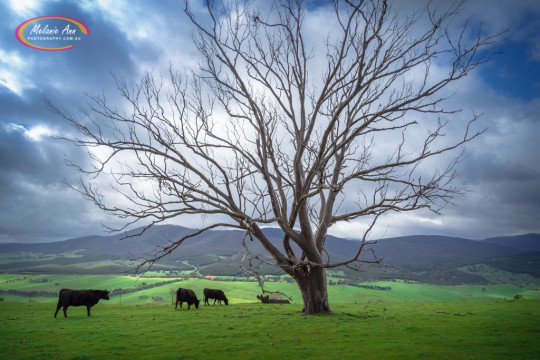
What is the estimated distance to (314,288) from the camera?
44.1ft

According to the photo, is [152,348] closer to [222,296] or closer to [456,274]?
[222,296]

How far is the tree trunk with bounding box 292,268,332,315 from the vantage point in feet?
44.0

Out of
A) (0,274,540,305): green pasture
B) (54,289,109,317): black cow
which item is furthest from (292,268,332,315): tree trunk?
(0,274,540,305): green pasture

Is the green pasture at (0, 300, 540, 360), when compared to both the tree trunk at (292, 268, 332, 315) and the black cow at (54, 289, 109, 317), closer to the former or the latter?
the tree trunk at (292, 268, 332, 315)

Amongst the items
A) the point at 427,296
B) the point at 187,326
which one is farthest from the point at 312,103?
the point at 427,296

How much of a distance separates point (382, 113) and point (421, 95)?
154cm

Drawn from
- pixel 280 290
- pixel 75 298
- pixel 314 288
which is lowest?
pixel 280 290

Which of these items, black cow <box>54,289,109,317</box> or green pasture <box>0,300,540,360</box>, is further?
black cow <box>54,289,109,317</box>

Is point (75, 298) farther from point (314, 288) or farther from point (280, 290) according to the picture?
point (280, 290)

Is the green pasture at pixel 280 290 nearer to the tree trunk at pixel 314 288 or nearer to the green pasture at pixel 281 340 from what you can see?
the tree trunk at pixel 314 288

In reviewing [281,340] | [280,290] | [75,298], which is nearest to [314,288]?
[281,340]

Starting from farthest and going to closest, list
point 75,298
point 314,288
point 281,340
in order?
point 75,298 < point 314,288 < point 281,340

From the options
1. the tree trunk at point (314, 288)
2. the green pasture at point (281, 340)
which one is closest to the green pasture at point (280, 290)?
the tree trunk at point (314, 288)

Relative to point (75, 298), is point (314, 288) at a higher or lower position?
higher
